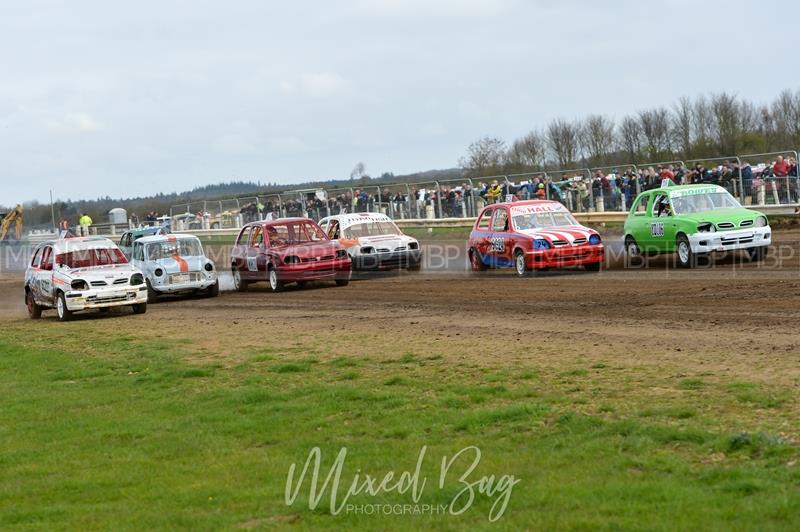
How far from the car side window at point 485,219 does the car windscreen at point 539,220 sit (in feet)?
3.44

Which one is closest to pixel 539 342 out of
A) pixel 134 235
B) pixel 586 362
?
pixel 586 362

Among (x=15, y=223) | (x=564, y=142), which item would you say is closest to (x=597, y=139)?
(x=564, y=142)

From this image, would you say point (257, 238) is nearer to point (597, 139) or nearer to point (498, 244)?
point (498, 244)

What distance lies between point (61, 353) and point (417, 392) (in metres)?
7.59

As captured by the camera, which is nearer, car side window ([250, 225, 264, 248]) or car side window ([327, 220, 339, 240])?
car side window ([250, 225, 264, 248])

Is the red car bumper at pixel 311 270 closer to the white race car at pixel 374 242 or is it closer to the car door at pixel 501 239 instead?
the white race car at pixel 374 242

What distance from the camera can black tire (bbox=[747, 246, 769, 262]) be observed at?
22094mm

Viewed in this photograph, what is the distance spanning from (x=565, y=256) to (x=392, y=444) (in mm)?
15344

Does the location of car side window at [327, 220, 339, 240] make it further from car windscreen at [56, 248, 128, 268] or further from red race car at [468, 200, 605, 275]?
car windscreen at [56, 248, 128, 268]

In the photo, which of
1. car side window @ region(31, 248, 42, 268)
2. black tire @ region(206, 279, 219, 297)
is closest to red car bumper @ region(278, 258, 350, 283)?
black tire @ region(206, 279, 219, 297)

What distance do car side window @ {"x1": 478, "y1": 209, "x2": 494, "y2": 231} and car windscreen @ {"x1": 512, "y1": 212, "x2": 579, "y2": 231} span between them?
1047 mm

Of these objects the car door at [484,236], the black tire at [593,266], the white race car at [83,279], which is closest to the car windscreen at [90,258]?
the white race car at [83,279]

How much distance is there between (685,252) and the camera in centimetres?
2216

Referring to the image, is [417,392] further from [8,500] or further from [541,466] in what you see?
[8,500]
